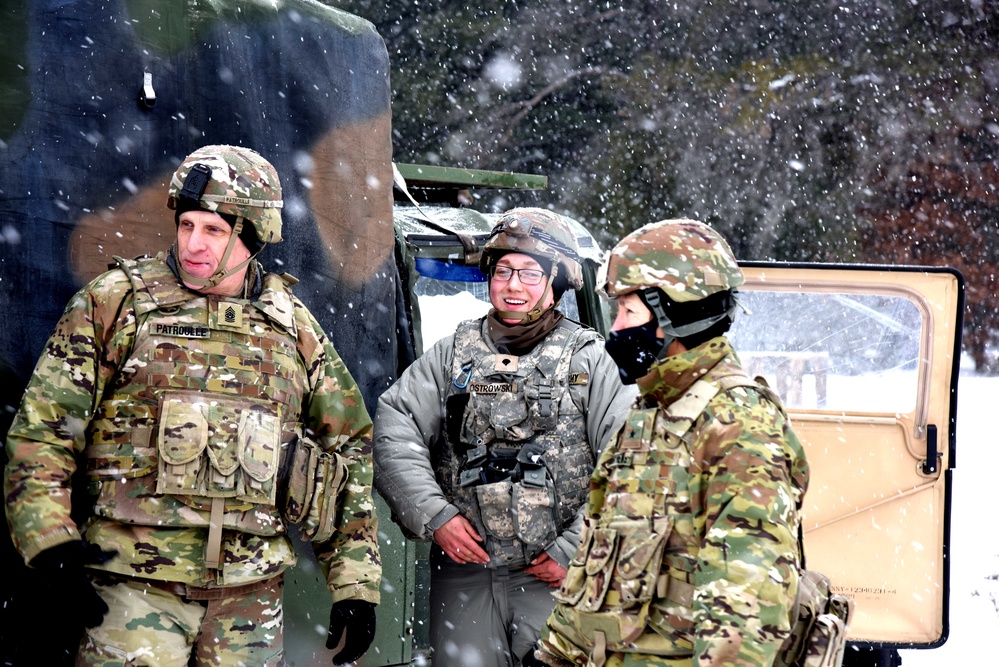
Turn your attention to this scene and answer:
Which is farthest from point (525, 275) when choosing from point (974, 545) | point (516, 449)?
point (974, 545)

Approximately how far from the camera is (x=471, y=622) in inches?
142

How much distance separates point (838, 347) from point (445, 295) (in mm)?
1683

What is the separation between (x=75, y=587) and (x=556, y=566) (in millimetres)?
1395

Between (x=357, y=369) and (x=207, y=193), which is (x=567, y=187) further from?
(x=207, y=193)

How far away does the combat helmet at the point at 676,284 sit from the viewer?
2.55 m

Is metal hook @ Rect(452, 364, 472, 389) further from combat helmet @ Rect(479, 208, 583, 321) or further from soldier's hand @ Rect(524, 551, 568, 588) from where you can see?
soldier's hand @ Rect(524, 551, 568, 588)

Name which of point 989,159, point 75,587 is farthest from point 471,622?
point 989,159

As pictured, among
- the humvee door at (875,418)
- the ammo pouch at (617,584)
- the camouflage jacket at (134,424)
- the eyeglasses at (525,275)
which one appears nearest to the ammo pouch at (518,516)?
the camouflage jacket at (134,424)

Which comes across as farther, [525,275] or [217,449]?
[525,275]

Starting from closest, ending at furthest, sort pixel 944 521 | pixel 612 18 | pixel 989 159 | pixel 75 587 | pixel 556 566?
pixel 75 587 < pixel 556 566 < pixel 944 521 < pixel 989 159 < pixel 612 18

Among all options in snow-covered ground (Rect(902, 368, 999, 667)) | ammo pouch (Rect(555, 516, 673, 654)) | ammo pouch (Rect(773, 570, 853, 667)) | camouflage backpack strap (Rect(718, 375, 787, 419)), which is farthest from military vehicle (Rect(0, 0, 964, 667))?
ammo pouch (Rect(773, 570, 853, 667))

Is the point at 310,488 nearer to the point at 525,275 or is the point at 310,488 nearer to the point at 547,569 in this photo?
the point at 547,569

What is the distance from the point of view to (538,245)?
12.2 feet

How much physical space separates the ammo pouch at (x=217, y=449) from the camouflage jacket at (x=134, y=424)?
0.11 feet
